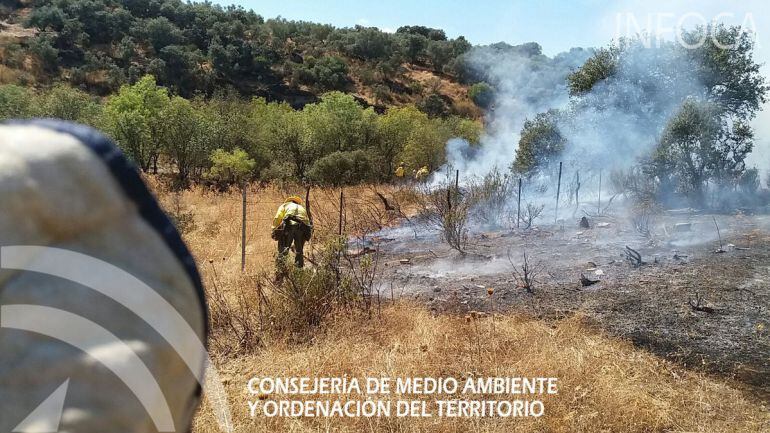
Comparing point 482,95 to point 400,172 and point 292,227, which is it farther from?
point 292,227

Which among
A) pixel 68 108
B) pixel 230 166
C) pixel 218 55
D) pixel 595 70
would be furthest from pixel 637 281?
pixel 218 55

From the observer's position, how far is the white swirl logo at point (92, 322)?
48 cm

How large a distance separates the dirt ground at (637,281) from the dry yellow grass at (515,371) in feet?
A: 1.49

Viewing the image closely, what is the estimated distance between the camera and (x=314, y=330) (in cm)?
449

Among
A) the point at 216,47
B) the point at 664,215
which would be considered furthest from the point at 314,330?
the point at 216,47

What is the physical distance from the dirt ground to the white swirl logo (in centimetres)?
449

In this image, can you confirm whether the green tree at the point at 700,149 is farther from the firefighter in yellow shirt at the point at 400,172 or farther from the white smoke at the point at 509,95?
the firefighter in yellow shirt at the point at 400,172

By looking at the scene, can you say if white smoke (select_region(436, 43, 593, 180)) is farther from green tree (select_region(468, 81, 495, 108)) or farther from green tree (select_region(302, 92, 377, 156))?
green tree (select_region(302, 92, 377, 156))

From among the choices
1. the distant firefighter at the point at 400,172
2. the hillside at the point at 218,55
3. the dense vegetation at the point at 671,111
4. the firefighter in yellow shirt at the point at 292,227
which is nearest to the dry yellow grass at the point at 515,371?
the firefighter in yellow shirt at the point at 292,227

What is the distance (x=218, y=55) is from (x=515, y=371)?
3761 cm

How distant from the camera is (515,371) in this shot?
370 centimetres

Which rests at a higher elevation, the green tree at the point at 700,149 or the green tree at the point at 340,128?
the green tree at the point at 340,128

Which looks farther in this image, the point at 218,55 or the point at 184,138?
the point at 218,55

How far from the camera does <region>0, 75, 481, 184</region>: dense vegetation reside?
48.2 ft
